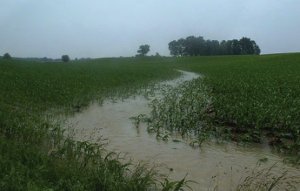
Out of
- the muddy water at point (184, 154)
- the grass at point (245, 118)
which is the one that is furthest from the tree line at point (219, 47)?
the muddy water at point (184, 154)

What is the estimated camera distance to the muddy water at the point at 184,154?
26.7 ft

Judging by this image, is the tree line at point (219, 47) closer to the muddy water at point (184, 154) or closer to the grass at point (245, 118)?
the grass at point (245, 118)

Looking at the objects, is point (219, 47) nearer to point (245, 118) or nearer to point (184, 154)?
point (245, 118)

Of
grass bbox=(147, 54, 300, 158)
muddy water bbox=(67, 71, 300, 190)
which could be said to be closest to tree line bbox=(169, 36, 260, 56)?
grass bbox=(147, 54, 300, 158)

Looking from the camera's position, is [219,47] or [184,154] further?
[219,47]

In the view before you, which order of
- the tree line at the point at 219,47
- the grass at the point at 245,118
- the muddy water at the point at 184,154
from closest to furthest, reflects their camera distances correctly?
the muddy water at the point at 184,154 → the grass at the point at 245,118 → the tree line at the point at 219,47

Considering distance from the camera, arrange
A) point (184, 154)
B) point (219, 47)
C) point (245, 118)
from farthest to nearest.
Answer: point (219, 47)
point (245, 118)
point (184, 154)

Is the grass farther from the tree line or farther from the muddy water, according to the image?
the tree line

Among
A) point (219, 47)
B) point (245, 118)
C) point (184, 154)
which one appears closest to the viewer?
point (184, 154)

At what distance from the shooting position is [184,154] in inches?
378

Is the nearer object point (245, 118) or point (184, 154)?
point (184, 154)

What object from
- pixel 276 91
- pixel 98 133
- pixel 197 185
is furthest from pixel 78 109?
pixel 197 185

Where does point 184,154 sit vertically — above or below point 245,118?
below

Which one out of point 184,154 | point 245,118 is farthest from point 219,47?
point 184,154
